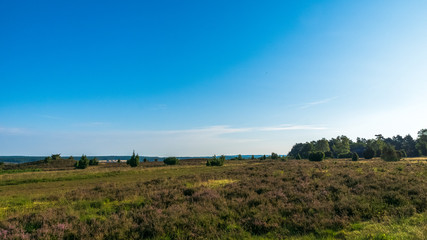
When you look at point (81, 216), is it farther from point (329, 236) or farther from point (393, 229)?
point (393, 229)

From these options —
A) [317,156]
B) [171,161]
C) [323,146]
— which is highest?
[323,146]

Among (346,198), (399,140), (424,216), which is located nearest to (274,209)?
(346,198)

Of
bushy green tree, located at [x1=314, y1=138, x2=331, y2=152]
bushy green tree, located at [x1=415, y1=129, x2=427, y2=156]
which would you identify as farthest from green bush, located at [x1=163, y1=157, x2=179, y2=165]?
bushy green tree, located at [x1=415, y1=129, x2=427, y2=156]

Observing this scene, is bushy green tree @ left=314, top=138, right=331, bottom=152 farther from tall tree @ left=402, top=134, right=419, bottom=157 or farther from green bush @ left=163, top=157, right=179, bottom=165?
green bush @ left=163, top=157, right=179, bottom=165

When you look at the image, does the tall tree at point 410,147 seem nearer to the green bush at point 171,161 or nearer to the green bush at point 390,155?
the green bush at point 390,155

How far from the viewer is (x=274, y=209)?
33.9ft

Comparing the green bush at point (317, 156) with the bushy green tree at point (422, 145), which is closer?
the green bush at point (317, 156)

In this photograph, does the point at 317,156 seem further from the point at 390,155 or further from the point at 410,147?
the point at 410,147

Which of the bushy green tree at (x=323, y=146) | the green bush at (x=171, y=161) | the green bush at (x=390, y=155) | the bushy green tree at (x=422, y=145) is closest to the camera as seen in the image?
the green bush at (x=390, y=155)

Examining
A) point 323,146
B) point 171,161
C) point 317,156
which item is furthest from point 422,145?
point 171,161

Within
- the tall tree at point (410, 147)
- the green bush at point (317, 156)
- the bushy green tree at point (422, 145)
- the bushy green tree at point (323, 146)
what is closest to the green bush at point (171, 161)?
the green bush at point (317, 156)

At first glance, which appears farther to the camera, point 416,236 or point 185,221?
point 185,221

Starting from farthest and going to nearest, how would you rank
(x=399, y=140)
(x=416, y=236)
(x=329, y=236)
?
(x=399, y=140), (x=329, y=236), (x=416, y=236)

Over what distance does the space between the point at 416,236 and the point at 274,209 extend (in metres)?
5.15
